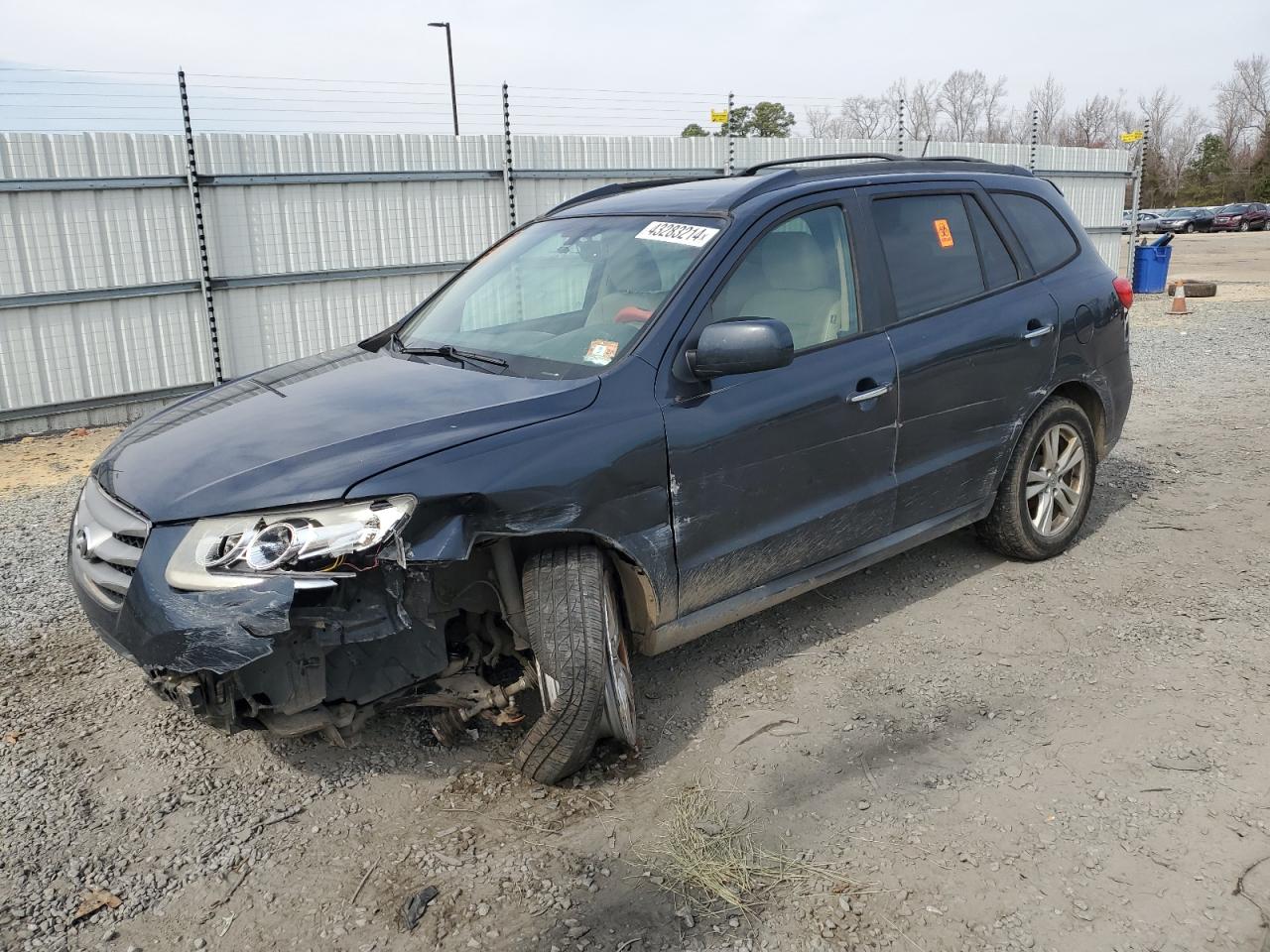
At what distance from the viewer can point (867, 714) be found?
359cm

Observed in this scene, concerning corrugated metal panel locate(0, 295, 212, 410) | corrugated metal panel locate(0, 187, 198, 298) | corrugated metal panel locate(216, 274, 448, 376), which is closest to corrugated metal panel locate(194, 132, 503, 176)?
corrugated metal panel locate(0, 187, 198, 298)

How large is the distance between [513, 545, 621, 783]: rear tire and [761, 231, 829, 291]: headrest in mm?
1364

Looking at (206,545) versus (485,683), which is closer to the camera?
(206,545)

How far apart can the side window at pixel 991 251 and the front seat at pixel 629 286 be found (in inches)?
67.3

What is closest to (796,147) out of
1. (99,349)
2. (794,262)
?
(99,349)

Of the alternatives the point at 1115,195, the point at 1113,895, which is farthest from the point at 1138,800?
the point at 1115,195

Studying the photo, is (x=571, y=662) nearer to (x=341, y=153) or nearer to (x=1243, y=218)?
(x=341, y=153)

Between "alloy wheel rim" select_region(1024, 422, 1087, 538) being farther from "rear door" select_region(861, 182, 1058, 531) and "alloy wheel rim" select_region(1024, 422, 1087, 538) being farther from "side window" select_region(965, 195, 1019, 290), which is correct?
"side window" select_region(965, 195, 1019, 290)

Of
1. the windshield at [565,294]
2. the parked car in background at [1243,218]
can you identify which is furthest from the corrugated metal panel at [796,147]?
the parked car in background at [1243,218]

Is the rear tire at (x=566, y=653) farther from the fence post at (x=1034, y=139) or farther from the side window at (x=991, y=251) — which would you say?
the fence post at (x=1034, y=139)

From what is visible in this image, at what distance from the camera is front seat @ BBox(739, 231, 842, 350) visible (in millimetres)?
3773

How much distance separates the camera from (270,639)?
2666 mm

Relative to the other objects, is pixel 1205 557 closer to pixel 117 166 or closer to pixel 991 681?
pixel 991 681

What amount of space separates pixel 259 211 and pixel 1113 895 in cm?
907
